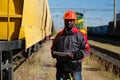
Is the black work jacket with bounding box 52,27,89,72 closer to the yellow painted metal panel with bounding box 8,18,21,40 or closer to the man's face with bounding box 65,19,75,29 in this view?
the man's face with bounding box 65,19,75,29

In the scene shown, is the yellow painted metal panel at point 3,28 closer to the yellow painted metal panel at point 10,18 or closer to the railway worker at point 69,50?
the yellow painted metal panel at point 10,18

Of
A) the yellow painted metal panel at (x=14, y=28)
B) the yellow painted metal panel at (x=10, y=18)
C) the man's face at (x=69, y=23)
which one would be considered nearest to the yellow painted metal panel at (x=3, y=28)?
the yellow painted metal panel at (x=10, y=18)

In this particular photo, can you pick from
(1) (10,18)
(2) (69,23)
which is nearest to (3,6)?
(1) (10,18)

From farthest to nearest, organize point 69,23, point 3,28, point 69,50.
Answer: point 3,28 → point 69,50 → point 69,23

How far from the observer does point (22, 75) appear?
1167cm

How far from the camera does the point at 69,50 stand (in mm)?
6293

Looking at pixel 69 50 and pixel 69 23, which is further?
pixel 69 50

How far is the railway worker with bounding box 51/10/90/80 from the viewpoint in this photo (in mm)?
6213

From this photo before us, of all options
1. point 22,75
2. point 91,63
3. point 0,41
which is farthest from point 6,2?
point 91,63

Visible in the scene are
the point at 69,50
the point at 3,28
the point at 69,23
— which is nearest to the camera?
the point at 69,23

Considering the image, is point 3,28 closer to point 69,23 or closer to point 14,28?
point 14,28

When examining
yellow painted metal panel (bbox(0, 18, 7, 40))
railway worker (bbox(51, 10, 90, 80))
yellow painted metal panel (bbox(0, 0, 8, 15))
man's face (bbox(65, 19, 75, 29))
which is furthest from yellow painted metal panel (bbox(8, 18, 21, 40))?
man's face (bbox(65, 19, 75, 29))

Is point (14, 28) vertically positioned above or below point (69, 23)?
below

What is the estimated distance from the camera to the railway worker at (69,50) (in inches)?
245
